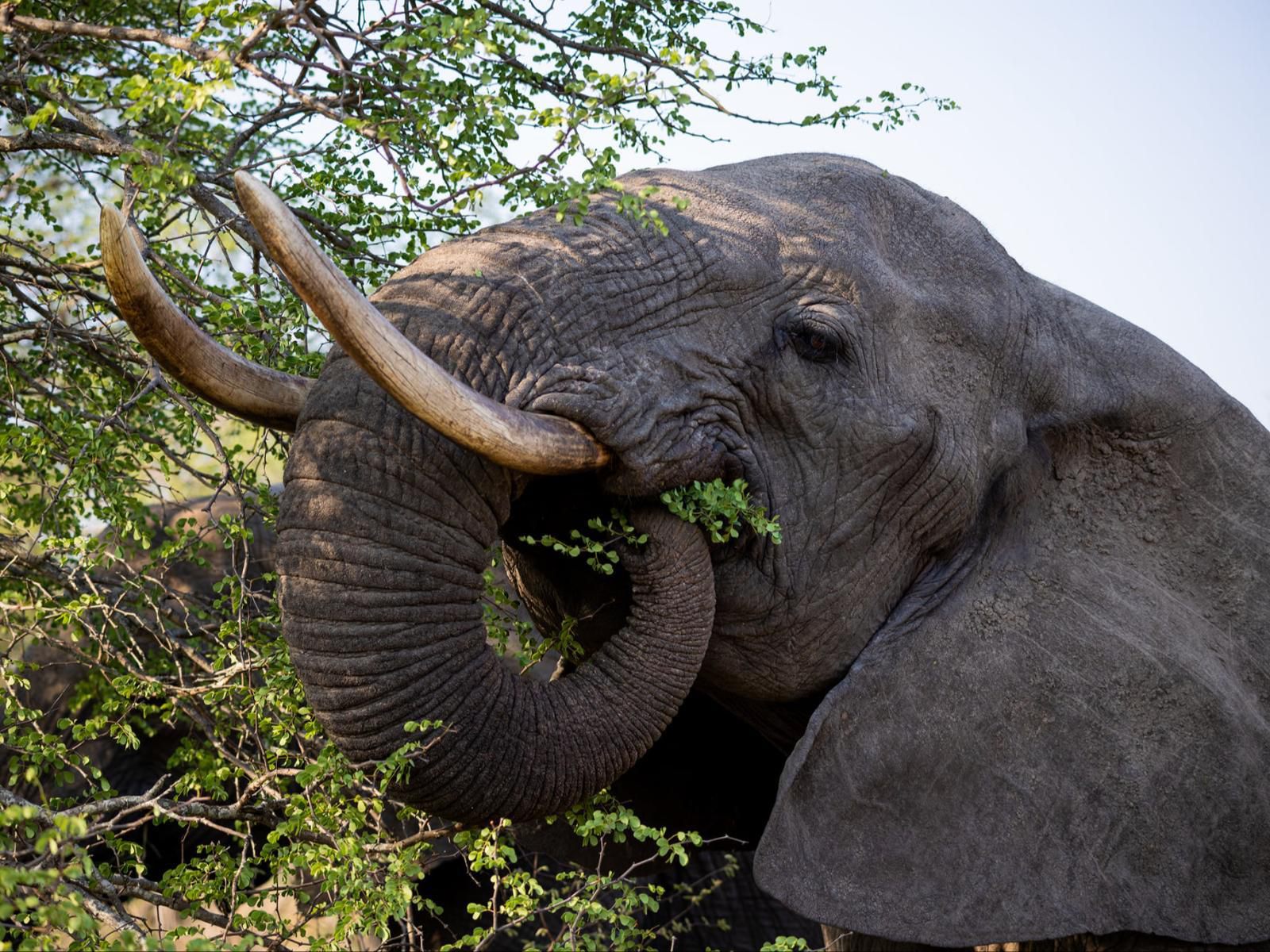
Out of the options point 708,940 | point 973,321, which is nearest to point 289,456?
point 973,321

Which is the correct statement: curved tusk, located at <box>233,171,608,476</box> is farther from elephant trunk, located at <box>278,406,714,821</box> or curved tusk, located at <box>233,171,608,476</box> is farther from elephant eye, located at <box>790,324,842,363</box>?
elephant eye, located at <box>790,324,842,363</box>

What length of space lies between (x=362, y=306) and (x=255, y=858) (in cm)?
131

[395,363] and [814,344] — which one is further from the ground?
[814,344]

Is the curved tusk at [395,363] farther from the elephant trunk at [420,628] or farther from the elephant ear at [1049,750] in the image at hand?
the elephant ear at [1049,750]

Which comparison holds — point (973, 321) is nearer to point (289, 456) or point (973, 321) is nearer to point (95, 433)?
point (289, 456)

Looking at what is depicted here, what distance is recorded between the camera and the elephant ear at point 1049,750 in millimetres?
3215

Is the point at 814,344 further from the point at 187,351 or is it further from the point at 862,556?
the point at 187,351

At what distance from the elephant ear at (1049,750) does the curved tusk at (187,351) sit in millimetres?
1309

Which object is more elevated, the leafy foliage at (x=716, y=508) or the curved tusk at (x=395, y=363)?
the curved tusk at (x=395, y=363)

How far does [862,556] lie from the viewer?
333 centimetres

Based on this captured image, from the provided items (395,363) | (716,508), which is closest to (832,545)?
(716,508)

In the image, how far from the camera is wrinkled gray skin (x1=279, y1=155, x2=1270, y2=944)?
277 centimetres

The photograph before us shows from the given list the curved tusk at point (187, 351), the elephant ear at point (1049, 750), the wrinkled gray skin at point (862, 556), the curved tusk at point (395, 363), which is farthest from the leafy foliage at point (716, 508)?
the curved tusk at point (187, 351)

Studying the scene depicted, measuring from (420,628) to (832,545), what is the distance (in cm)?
102
